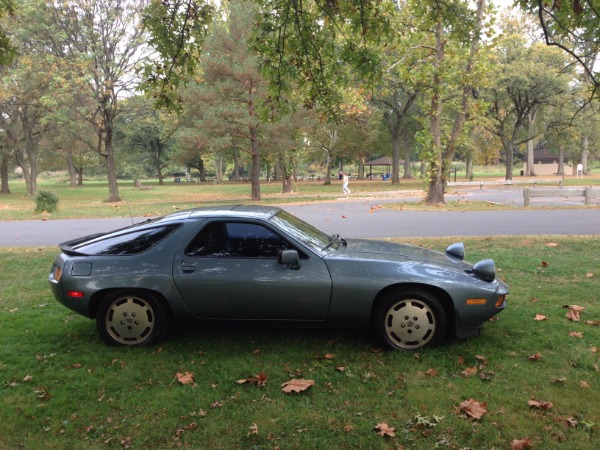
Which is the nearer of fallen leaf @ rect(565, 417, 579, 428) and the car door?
fallen leaf @ rect(565, 417, 579, 428)

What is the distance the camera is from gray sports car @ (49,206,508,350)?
4.29 metres

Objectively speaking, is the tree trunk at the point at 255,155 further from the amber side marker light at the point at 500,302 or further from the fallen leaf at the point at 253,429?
the fallen leaf at the point at 253,429

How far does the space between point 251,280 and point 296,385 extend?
1.02 meters

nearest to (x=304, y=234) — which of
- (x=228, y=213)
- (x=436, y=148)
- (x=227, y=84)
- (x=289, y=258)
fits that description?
(x=289, y=258)

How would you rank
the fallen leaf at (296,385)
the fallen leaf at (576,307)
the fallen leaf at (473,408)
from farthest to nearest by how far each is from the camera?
the fallen leaf at (576,307)
the fallen leaf at (296,385)
the fallen leaf at (473,408)

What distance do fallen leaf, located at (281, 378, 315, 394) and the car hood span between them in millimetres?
1210

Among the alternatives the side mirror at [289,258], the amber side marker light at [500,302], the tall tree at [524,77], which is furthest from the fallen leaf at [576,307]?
the tall tree at [524,77]

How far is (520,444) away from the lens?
2.98 metres

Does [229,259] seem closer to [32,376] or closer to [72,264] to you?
[72,264]

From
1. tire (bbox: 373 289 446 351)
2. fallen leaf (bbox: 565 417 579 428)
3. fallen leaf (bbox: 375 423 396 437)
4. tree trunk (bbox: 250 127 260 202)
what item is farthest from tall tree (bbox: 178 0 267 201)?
fallen leaf (bbox: 565 417 579 428)

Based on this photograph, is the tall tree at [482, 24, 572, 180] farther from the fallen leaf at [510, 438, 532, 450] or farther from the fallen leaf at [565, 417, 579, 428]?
the fallen leaf at [510, 438, 532, 450]

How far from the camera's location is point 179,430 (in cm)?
325

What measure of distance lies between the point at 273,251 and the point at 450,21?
155 inches

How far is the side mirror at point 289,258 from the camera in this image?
423 centimetres
